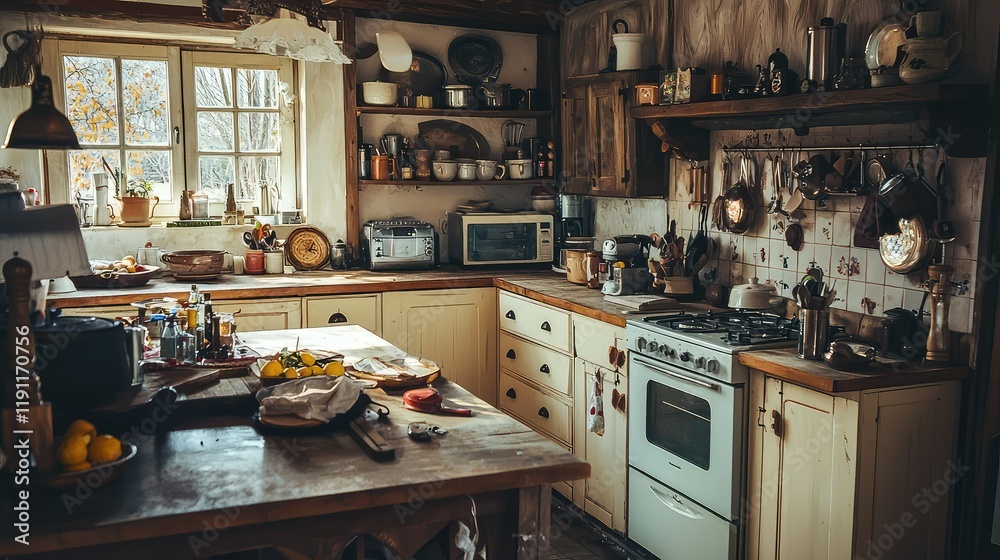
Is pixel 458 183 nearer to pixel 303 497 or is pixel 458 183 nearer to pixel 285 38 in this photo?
pixel 285 38

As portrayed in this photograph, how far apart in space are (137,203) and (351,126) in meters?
1.34

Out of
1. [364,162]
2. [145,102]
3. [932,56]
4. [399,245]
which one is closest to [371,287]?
[399,245]

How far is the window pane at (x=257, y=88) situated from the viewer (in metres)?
5.44

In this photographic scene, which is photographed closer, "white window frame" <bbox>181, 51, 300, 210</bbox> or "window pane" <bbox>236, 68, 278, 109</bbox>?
"white window frame" <bbox>181, 51, 300, 210</bbox>

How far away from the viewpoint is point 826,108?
3.28 meters

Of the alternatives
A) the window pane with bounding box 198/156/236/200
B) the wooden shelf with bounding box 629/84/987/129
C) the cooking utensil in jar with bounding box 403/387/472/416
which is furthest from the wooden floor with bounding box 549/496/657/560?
the window pane with bounding box 198/156/236/200

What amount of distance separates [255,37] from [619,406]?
226 cm

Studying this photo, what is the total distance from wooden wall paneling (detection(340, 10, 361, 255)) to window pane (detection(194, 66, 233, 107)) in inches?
28.9

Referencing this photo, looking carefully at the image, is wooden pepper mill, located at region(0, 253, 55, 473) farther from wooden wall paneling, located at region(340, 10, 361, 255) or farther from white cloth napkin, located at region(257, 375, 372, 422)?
wooden wall paneling, located at region(340, 10, 361, 255)

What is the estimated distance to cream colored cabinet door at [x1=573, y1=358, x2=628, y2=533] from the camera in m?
3.97

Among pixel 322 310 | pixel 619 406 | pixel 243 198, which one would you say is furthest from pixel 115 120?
pixel 619 406

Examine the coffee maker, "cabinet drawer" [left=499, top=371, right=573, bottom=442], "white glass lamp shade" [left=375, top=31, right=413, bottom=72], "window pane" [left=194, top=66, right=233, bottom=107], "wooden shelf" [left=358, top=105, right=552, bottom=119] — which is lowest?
"cabinet drawer" [left=499, top=371, right=573, bottom=442]

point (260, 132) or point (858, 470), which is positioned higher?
point (260, 132)

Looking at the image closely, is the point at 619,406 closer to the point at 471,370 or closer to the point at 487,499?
the point at 471,370
